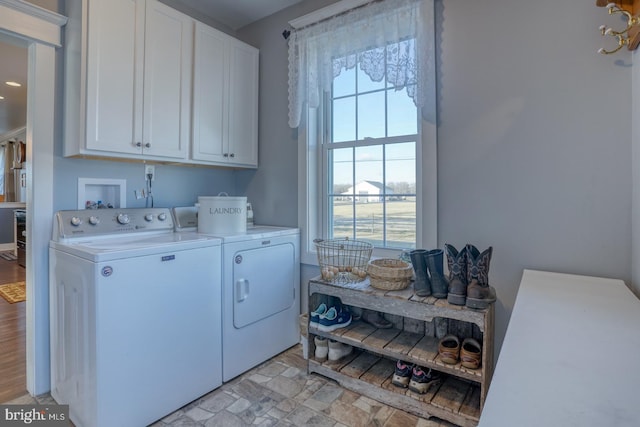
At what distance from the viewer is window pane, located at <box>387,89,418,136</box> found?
2061mm

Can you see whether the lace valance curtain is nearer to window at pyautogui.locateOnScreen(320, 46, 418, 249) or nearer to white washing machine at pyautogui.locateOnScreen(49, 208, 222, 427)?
window at pyautogui.locateOnScreen(320, 46, 418, 249)

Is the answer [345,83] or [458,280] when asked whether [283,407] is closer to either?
[458,280]

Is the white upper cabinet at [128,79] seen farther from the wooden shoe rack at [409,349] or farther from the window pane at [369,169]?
the wooden shoe rack at [409,349]

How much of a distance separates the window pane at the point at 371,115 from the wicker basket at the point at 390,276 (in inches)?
36.2

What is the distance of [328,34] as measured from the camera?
7.25ft

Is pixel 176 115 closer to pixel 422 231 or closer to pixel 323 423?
pixel 422 231

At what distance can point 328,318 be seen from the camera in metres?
1.99

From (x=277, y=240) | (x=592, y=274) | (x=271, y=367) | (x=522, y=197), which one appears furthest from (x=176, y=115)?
(x=592, y=274)

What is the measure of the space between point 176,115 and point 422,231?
1.74 meters

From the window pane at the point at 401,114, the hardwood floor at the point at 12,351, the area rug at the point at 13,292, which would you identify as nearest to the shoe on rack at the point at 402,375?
the window pane at the point at 401,114

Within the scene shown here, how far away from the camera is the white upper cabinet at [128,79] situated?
5.67 ft

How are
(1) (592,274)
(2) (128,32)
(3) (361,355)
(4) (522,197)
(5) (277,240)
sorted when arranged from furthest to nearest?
(5) (277,240) < (3) (361,355) < (2) (128,32) < (4) (522,197) < (1) (592,274)

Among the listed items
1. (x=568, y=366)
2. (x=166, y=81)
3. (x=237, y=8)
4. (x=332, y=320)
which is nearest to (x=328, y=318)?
(x=332, y=320)

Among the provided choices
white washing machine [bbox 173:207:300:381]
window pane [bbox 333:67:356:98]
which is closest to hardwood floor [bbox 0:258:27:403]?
white washing machine [bbox 173:207:300:381]
